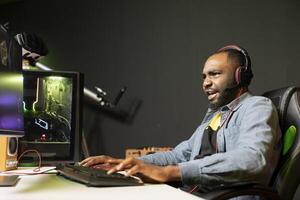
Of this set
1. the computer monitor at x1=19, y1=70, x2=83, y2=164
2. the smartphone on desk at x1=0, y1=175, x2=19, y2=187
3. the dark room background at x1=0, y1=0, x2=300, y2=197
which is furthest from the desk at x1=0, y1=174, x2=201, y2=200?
the dark room background at x1=0, y1=0, x2=300, y2=197

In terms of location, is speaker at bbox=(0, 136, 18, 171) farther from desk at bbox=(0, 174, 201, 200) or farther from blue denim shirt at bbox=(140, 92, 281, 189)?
blue denim shirt at bbox=(140, 92, 281, 189)

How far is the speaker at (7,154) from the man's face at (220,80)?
887 mm

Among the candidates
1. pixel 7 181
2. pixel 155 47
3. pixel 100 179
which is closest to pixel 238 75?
pixel 100 179

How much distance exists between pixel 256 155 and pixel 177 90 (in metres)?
1.53

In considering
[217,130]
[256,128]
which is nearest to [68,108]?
[217,130]

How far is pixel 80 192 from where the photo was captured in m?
0.90

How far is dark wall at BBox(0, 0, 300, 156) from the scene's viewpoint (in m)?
2.47

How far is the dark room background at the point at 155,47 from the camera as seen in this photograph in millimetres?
2469

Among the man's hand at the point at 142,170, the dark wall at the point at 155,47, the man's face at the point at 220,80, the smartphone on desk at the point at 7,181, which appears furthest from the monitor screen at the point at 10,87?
the dark wall at the point at 155,47

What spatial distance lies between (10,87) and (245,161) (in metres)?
0.78

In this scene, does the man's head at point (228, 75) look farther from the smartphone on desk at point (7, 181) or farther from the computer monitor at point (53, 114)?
the smartphone on desk at point (7, 181)

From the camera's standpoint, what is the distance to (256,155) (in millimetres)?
1320

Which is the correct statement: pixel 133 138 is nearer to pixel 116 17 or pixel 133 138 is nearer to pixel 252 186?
pixel 116 17

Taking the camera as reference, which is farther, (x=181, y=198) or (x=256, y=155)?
(x=256, y=155)
